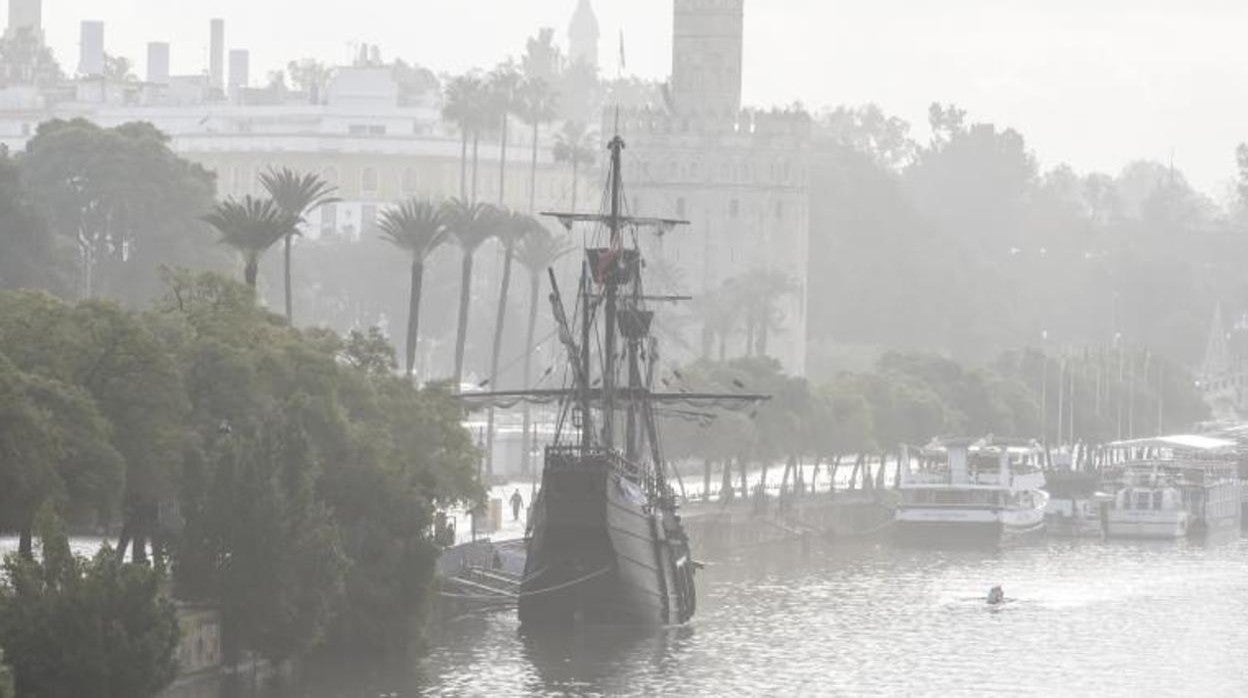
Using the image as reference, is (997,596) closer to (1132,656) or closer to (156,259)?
(1132,656)

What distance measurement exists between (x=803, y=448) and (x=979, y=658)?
52.7 meters

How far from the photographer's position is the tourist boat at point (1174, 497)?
156 metres

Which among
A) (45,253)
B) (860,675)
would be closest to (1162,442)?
(45,253)

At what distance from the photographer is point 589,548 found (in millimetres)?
97500

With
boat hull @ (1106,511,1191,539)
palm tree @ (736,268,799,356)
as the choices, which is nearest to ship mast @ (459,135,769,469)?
boat hull @ (1106,511,1191,539)

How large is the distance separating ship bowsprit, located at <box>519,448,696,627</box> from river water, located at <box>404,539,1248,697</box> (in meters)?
0.77

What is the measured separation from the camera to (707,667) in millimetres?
92688

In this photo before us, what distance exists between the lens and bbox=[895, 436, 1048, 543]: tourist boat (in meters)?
146

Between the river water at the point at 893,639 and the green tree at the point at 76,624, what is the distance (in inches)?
665

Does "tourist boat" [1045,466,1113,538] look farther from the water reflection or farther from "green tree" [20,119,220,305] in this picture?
"green tree" [20,119,220,305]

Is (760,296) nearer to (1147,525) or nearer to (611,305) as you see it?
(1147,525)

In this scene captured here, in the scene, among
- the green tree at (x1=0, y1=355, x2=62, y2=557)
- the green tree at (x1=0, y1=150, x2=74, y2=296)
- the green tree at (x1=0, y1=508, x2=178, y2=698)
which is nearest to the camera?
the green tree at (x1=0, y1=508, x2=178, y2=698)

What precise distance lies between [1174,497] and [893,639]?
56923 millimetres

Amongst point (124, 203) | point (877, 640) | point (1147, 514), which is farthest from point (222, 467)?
point (1147, 514)
